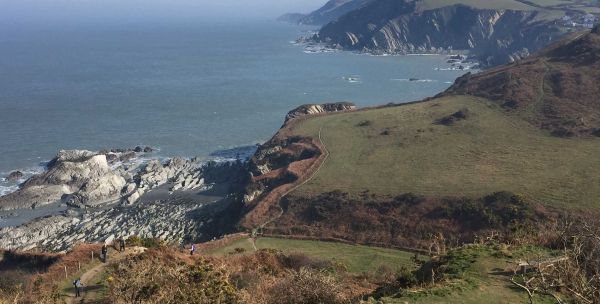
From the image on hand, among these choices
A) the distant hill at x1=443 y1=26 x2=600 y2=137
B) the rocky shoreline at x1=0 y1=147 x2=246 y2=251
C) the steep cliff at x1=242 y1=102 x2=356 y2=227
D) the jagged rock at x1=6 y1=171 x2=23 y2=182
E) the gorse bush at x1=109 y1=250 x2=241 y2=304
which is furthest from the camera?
the jagged rock at x1=6 y1=171 x2=23 y2=182

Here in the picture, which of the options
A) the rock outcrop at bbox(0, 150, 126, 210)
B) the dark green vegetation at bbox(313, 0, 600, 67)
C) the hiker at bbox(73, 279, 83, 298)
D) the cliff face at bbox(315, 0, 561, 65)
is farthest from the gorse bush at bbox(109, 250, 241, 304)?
the cliff face at bbox(315, 0, 561, 65)

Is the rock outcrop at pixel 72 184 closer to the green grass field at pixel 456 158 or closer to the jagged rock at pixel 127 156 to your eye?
the jagged rock at pixel 127 156

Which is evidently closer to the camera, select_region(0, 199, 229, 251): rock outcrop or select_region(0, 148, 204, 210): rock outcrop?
select_region(0, 199, 229, 251): rock outcrop

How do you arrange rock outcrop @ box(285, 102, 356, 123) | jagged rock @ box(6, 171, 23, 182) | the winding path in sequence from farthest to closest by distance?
rock outcrop @ box(285, 102, 356, 123) < jagged rock @ box(6, 171, 23, 182) < the winding path

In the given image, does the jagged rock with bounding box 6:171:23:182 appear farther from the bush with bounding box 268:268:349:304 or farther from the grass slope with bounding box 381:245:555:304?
the grass slope with bounding box 381:245:555:304

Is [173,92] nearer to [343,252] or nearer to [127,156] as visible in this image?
[127,156]

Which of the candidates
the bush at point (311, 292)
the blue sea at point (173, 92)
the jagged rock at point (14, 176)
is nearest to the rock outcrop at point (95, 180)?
the jagged rock at point (14, 176)
